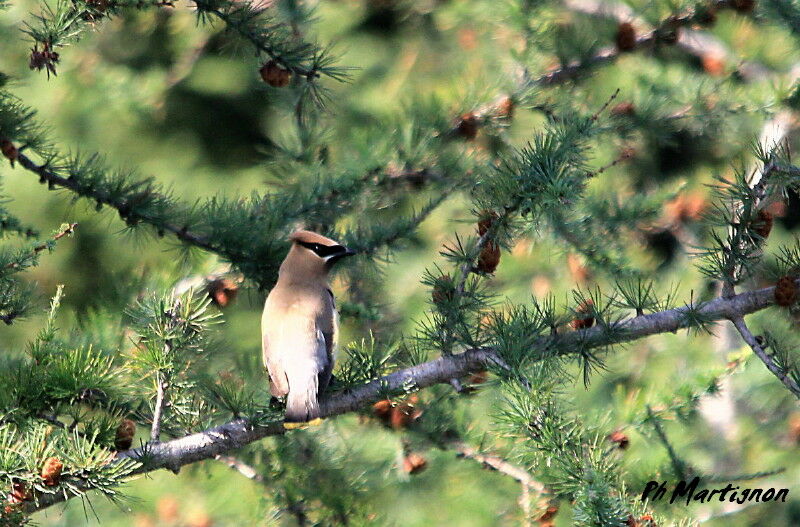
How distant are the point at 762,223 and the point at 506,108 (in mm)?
1371

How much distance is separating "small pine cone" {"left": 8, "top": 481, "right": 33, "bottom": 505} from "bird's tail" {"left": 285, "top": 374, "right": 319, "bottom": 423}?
0.73 m

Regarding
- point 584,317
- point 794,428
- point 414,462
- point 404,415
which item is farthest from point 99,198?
point 794,428

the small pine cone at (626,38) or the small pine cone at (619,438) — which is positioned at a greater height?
the small pine cone at (626,38)

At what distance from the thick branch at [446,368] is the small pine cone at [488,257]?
8.8 inches

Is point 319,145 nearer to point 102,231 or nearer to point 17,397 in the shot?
point 17,397

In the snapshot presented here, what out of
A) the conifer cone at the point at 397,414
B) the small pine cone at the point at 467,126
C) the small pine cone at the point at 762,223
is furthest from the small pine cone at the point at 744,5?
the conifer cone at the point at 397,414

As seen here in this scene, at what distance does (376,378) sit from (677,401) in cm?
95

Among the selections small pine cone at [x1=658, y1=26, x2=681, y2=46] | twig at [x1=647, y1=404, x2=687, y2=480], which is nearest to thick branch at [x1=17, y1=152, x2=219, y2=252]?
twig at [x1=647, y1=404, x2=687, y2=480]

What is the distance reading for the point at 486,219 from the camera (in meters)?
2.52

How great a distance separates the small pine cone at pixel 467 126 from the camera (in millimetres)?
3646

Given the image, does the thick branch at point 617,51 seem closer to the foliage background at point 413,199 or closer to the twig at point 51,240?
the foliage background at point 413,199

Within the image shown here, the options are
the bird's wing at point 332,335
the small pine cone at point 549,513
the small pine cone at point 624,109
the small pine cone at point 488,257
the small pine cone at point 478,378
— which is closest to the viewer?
the small pine cone at point 488,257

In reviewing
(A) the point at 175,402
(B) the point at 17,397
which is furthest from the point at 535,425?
(B) the point at 17,397

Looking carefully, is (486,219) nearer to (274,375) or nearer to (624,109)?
(274,375)
